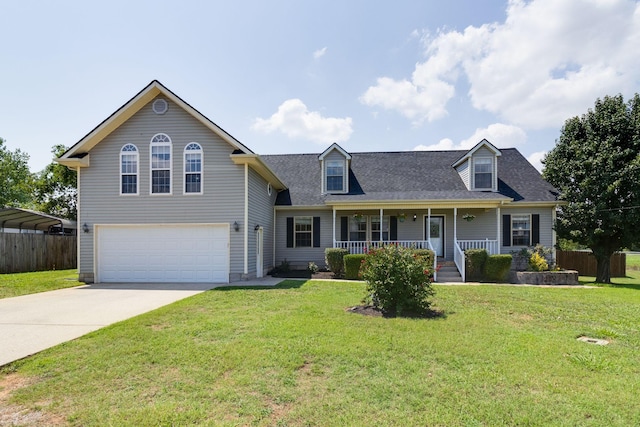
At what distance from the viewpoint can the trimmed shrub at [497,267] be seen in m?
13.4

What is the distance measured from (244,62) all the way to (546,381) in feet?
41.2

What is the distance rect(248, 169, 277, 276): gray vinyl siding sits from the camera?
43.2 ft

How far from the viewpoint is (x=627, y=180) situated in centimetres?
1308

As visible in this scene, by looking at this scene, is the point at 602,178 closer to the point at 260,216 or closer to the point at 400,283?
the point at 400,283

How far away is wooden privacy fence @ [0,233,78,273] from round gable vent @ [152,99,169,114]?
370 inches

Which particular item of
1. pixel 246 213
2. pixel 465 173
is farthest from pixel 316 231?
pixel 465 173

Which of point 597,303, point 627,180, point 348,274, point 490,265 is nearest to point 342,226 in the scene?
point 348,274

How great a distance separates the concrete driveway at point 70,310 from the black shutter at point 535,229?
466 inches

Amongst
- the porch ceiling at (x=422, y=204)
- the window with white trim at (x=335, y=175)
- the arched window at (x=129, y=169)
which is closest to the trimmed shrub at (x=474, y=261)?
the porch ceiling at (x=422, y=204)

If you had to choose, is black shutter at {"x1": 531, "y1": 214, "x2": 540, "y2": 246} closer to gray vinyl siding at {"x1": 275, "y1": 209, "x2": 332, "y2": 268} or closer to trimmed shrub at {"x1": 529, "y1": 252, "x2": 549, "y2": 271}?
trimmed shrub at {"x1": 529, "y1": 252, "x2": 549, "y2": 271}

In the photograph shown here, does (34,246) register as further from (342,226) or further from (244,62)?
(342,226)

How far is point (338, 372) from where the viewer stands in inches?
163

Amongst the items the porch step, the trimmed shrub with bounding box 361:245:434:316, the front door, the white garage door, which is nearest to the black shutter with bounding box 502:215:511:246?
the front door

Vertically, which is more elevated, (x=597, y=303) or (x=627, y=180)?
(x=627, y=180)
